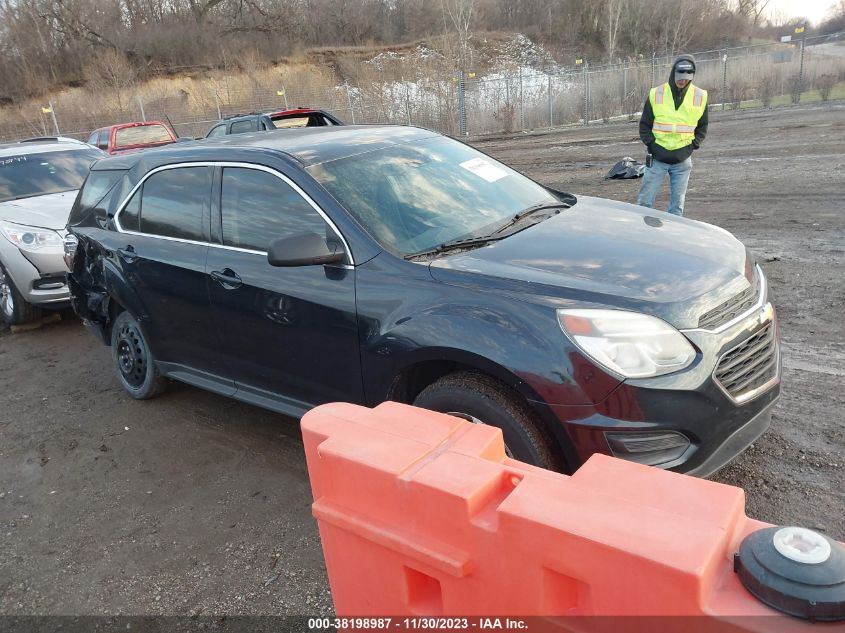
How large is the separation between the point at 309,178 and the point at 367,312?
89 centimetres

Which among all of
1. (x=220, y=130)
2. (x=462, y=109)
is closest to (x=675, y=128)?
(x=220, y=130)

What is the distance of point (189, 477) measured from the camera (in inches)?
154

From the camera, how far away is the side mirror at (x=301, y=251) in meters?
3.18

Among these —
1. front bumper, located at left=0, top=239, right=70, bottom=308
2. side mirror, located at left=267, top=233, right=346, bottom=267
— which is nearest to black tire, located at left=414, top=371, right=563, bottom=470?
side mirror, located at left=267, top=233, right=346, bottom=267

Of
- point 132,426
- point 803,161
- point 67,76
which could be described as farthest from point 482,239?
point 67,76

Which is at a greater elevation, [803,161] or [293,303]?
[293,303]

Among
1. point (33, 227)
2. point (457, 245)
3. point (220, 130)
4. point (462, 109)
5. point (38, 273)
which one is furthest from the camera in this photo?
point (462, 109)

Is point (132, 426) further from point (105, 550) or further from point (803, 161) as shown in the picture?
point (803, 161)

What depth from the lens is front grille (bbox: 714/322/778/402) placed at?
107 inches

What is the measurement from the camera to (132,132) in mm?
16312

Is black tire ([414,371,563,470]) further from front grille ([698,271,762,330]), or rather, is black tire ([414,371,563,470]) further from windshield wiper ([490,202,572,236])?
windshield wiper ([490,202,572,236])

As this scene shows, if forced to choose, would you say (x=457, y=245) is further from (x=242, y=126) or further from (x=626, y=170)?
(x=242, y=126)

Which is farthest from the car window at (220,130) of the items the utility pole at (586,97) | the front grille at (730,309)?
the utility pole at (586,97)

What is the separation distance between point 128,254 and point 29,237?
302 cm
